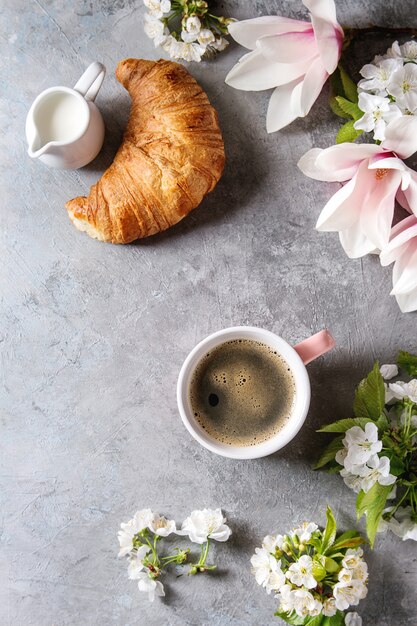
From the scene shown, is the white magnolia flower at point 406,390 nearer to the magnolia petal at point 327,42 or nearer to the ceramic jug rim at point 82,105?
the magnolia petal at point 327,42

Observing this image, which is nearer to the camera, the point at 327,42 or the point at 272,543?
the point at 327,42

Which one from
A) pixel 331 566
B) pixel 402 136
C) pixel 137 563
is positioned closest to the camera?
pixel 402 136

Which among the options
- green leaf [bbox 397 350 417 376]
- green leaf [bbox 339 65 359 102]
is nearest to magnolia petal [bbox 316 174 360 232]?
green leaf [bbox 339 65 359 102]

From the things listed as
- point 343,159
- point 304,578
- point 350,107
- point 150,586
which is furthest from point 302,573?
point 350,107

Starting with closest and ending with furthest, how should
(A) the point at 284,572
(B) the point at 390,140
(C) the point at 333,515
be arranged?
(B) the point at 390,140
(A) the point at 284,572
(C) the point at 333,515

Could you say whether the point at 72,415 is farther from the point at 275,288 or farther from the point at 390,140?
the point at 390,140

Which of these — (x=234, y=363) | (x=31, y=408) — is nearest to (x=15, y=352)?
(x=31, y=408)

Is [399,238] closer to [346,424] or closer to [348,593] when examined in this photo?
[346,424]
